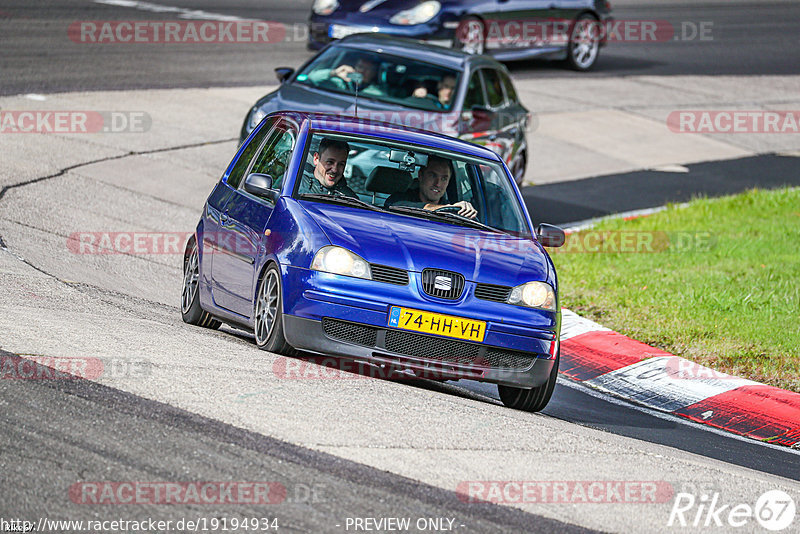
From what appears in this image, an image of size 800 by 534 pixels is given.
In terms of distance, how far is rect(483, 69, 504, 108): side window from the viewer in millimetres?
14758

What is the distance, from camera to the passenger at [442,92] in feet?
45.6

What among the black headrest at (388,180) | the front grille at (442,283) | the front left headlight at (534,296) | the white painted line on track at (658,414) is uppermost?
the black headrest at (388,180)

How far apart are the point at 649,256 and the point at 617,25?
1822 cm

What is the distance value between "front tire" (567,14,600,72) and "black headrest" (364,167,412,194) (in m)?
16.2

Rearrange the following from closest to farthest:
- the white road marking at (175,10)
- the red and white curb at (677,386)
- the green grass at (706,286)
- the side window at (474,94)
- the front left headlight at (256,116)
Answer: the red and white curb at (677,386)
the green grass at (706,286)
the front left headlight at (256,116)
the side window at (474,94)
the white road marking at (175,10)

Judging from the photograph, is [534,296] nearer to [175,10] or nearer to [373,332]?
[373,332]

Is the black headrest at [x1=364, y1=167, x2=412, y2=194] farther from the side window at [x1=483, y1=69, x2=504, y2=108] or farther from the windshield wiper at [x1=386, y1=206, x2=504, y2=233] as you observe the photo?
the side window at [x1=483, y1=69, x2=504, y2=108]

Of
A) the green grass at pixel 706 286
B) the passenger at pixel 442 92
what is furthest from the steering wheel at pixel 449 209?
the passenger at pixel 442 92

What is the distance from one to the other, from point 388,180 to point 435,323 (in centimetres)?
156

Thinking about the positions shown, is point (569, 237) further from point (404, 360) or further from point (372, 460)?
point (372, 460)

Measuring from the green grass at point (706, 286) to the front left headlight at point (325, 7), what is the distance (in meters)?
6.72

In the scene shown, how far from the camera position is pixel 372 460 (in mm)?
5656

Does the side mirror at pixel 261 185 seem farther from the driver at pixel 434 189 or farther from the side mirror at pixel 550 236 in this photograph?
the side mirror at pixel 550 236

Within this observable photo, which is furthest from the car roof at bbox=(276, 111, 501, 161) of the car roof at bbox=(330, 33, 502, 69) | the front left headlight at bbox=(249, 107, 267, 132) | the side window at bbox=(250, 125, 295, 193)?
the car roof at bbox=(330, 33, 502, 69)
